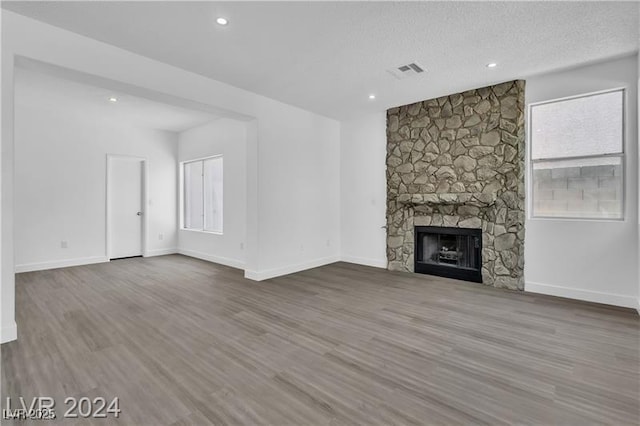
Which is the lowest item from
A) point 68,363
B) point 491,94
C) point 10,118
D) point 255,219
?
point 68,363

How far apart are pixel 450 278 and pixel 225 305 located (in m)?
3.40

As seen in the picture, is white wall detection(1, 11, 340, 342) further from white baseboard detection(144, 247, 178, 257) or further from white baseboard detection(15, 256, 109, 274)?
white baseboard detection(15, 256, 109, 274)

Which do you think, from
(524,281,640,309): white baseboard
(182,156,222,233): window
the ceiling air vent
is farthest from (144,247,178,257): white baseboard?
(524,281,640,309): white baseboard

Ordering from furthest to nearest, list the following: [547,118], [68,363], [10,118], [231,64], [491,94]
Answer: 1. [491,94]
2. [547,118]
3. [231,64]
4. [10,118]
5. [68,363]

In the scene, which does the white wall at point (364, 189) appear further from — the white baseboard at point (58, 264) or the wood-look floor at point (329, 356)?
the white baseboard at point (58, 264)

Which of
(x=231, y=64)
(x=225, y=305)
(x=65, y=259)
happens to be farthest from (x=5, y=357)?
(x=65, y=259)

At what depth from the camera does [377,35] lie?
116 inches

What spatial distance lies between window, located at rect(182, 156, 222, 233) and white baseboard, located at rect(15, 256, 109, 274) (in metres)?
1.82

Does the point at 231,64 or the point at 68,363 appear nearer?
the point at 68,363

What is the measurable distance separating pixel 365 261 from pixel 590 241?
10.9ft

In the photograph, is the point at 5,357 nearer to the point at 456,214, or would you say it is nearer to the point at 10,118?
the point at 10,118

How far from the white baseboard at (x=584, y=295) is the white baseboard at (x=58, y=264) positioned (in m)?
7.45


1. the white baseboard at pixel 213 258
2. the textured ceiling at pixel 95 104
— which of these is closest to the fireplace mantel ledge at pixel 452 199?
the white baseboard at pixel 213 258

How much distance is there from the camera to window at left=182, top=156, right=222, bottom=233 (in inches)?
253
